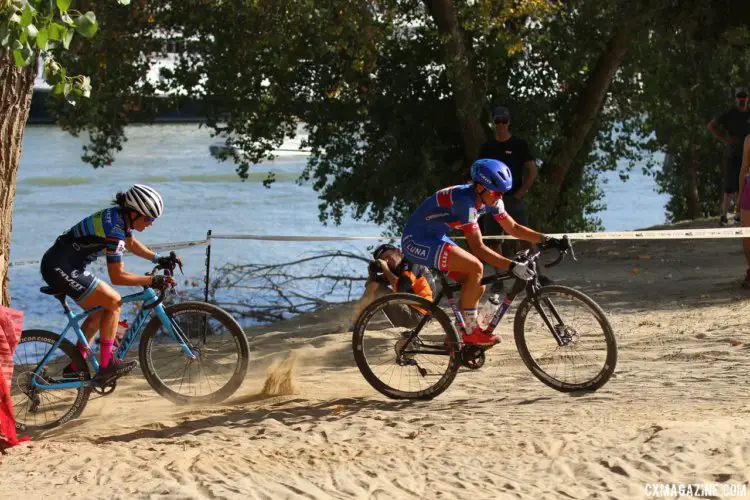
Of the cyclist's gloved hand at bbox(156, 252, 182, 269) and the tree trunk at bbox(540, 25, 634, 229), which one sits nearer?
the cyclist's gloved hand at bbox(156, 252, 182, 269)

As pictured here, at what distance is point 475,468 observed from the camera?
648 cm

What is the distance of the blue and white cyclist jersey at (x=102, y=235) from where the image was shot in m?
7.80

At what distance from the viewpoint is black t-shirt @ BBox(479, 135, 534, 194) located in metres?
12.2

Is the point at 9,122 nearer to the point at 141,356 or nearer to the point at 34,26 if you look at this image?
the point at 141,356

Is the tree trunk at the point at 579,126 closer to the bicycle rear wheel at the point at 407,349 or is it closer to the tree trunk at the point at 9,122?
the bicycle rear wheel at the point at 407,349

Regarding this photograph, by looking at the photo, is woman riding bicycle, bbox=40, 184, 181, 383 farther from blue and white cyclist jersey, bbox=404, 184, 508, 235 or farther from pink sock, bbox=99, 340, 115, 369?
blue and white cyclist jersey, bbox=404, 184, 508, 235

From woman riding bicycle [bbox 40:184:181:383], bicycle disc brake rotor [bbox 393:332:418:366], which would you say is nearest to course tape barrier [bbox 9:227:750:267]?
bicycle disc brake rotor [bbox 393:332:418:366]

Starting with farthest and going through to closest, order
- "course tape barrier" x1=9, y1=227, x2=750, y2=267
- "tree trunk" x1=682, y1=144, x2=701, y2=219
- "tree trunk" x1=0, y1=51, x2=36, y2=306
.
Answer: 1. "tree trunk" x1=682, y1=144, x2=701, y2=219
2. "course tape barrier" x1=9, y1=227, x2=750, y2=267
3. "tree trunk" x1=0, y1=51, x2=36, y2=306

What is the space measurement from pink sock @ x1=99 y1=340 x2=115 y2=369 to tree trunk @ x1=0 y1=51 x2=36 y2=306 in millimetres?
1090

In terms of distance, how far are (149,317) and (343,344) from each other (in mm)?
2552

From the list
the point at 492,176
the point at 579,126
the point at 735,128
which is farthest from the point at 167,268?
the point at 579,126

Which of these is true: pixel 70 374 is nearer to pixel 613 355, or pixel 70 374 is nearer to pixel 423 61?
pixel 613 355

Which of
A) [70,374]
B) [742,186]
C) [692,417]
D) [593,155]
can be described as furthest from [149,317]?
[593,155]

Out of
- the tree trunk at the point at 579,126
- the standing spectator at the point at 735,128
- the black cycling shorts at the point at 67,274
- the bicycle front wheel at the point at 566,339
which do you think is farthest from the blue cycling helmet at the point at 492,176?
the tree trunk at the point at 579,126
